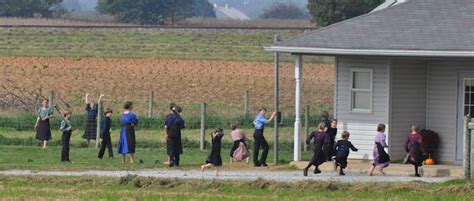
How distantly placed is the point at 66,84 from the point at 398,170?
91.6 feet

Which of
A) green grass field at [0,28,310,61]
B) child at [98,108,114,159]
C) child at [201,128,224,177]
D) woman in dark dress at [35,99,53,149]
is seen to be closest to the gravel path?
child at [201,128,224,177]

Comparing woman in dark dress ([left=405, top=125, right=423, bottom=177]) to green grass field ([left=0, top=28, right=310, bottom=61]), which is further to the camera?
green grass field ([left=0, top=28, right=310, bottom=61])

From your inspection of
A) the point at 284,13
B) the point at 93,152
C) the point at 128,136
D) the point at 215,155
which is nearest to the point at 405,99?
the point at 215,155

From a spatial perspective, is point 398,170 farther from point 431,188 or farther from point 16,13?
point 16,13

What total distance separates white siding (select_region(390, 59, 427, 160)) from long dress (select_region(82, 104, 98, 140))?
8.99 meters

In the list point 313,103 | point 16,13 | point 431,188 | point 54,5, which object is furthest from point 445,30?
point 54,5

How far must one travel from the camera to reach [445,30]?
32.0m

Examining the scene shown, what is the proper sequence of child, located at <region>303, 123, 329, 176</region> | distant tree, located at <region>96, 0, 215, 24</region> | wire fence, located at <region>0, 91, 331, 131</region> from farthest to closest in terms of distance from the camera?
distant tree, located at <region>96, 0, 215, 24</region> → wire fence, located at <region>0, 91, 331, 131</region> → child, located at <region>303, 123, 329, 176</region>

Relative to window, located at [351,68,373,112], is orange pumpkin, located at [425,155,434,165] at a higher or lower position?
lower

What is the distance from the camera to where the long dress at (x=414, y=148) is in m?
29.9

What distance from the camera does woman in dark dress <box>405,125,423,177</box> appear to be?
29.9 metres

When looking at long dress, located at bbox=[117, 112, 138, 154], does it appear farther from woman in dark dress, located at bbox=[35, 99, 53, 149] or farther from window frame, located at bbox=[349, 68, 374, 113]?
window frame, located at bbox=[349, 68, 374, 113]

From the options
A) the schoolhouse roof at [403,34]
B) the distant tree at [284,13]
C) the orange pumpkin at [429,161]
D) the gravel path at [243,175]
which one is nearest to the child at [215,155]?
the gravel path at [243,175]

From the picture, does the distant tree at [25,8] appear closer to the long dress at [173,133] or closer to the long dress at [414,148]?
the long dress at [173,133]
